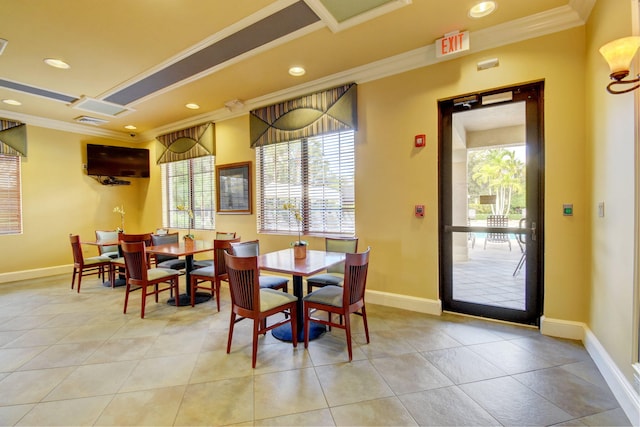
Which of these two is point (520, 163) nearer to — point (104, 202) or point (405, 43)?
point (405, 43)

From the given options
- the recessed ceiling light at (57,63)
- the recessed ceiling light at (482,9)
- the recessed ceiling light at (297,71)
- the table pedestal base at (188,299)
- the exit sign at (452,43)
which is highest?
the recessed ceiling light at (57,63)

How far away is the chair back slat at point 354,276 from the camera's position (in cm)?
232

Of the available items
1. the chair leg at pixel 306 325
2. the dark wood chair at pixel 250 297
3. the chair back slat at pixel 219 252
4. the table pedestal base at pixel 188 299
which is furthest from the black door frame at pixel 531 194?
the table pedestal base at pixel 188 299

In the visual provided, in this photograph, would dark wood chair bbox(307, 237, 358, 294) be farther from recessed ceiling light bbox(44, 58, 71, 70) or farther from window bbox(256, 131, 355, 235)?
recessed ceiling light bbox(44, 58, 71, 70)

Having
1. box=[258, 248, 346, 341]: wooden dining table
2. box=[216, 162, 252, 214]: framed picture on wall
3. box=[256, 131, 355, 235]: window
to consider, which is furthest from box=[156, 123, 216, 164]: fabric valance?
box=[258, 248, 346, 341]: wooden dining table

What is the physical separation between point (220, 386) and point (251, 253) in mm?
1579

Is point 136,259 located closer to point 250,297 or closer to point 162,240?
point 162,240

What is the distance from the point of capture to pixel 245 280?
2314 mm

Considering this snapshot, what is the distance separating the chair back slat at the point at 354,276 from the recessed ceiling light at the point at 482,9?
7.80 ft

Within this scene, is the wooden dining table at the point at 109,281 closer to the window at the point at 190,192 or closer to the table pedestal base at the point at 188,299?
the window at the point at 190,192

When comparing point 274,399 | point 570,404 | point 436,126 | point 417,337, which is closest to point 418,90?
point 436,126

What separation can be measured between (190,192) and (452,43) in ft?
16.8

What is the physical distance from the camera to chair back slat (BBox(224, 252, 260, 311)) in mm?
2260

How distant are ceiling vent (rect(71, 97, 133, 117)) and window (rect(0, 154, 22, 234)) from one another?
5.65ft
